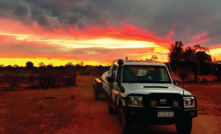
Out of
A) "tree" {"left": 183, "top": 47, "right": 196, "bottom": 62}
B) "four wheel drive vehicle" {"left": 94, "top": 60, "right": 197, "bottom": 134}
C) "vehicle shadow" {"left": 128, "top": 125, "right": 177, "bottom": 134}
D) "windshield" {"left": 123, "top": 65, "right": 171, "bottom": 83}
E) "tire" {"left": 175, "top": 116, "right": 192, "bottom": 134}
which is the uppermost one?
"tree" {"left": 183, "top": 47, "right": 196, "bottom": 62}

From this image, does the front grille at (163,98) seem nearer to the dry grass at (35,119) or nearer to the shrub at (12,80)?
the dry grass at (35,119)

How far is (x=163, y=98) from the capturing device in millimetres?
5578

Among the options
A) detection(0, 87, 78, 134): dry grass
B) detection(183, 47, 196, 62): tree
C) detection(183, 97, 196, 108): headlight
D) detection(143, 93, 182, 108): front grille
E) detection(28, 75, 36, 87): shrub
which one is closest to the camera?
detection(143, 93, 182, 108): front grille

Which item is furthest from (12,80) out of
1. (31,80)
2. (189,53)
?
(189,53)

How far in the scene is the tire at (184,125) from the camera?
225 inches

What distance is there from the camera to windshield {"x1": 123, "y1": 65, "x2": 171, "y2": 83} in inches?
276

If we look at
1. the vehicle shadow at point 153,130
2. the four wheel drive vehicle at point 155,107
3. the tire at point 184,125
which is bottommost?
the vehicle shadow at point 153,130

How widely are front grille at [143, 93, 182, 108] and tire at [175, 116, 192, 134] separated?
47 cm

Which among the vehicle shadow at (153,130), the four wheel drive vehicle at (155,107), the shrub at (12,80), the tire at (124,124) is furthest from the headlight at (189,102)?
the shrub at (12,80)

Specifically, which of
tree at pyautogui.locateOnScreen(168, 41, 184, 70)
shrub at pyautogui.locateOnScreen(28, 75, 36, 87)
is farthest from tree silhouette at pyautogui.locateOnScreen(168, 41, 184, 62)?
shrub at pyautogui.locateOnScreen(28, 75, 36, 87)

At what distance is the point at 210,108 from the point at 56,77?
15773 millimetres

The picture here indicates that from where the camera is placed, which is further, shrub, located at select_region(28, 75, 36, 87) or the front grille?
shrub, located at select_region(28, 75, 36, 87)

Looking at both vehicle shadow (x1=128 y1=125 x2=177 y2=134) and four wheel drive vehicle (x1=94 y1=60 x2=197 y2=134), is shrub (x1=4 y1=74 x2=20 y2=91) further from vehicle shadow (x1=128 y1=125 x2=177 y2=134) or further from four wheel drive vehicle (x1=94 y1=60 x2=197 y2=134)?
four wheel drive vehicle (x1=94 y1=60 x2=197 y2=134)

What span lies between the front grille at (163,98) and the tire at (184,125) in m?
0.47
